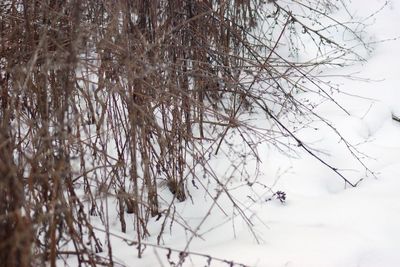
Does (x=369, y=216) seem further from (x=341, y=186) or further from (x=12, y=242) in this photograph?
(x=12, y=242)

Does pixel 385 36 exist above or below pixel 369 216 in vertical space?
above

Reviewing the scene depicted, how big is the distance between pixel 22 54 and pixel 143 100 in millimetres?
598

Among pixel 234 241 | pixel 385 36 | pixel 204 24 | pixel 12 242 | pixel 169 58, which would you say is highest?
pixel 385 36

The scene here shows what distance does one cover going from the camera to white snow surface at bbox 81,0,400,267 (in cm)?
266

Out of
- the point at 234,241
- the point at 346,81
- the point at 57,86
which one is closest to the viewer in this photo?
the point at 57,86

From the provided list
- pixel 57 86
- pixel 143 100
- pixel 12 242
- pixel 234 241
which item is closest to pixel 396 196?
pixel 234 241

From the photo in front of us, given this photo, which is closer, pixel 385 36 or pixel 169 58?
pixel 169 58

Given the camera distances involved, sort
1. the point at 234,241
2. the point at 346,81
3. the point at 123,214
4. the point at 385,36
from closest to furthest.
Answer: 1. the point at 234,241
2. the point at 123,214
3. the point at 346,81
4. the point at 385,36

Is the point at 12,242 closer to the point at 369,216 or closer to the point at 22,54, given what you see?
the point at 22,54

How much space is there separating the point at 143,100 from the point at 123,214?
1.93 ft

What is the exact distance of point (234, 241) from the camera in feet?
9.18

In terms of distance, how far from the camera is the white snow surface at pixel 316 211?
2.66 metres

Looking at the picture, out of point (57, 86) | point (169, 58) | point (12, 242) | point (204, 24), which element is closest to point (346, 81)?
point (204, 24)

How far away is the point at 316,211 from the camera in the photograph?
305 centimetres
